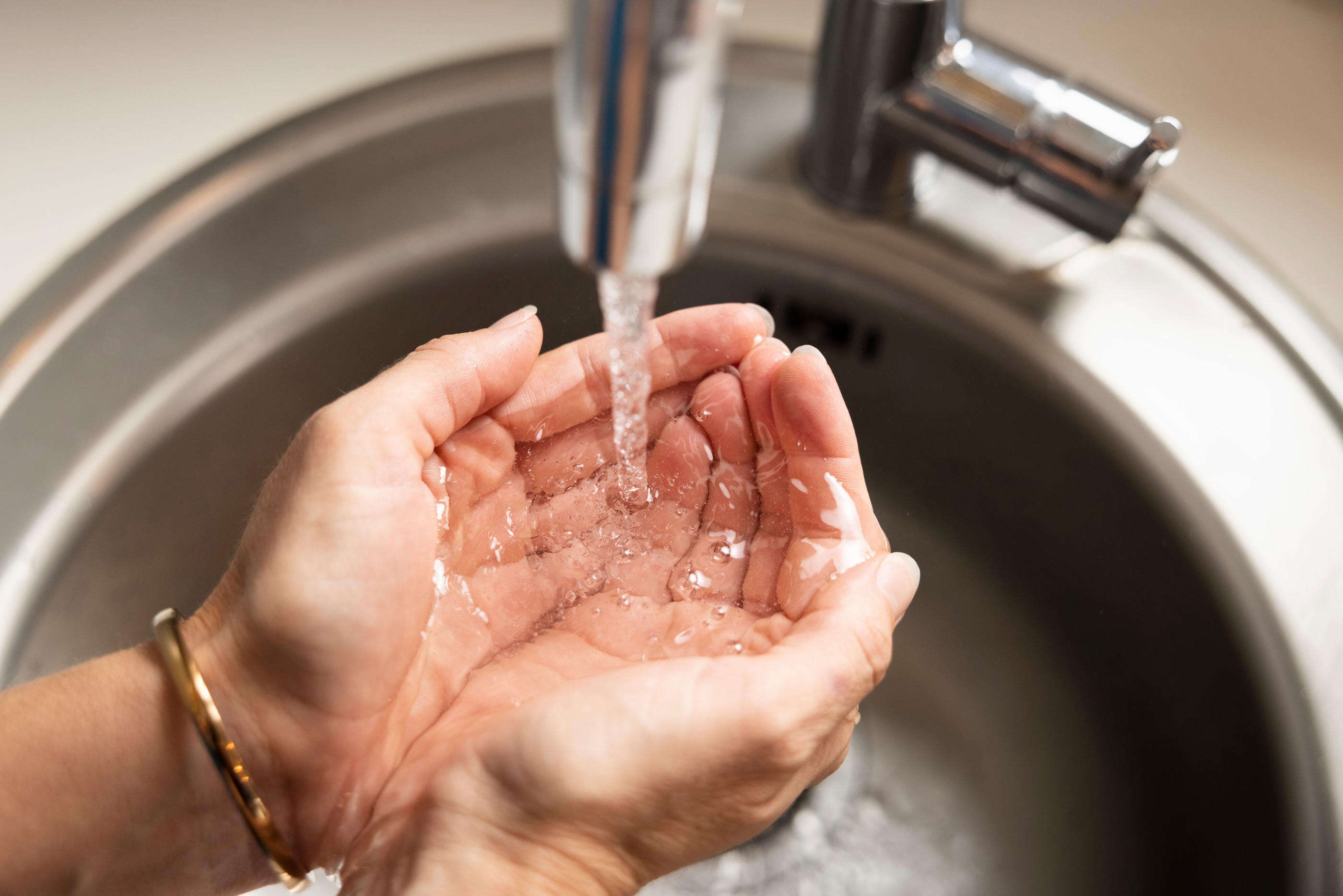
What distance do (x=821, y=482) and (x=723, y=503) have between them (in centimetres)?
8

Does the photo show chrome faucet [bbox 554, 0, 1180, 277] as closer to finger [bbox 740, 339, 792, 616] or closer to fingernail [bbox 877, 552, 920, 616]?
finger [bbox 740, 339, 792, 616]

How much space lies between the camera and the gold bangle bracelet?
0.55 meters

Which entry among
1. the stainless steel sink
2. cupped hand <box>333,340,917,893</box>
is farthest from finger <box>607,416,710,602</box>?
the stainless steel sink

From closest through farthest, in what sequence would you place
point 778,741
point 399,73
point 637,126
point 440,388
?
point 637,126 → point 778,741 → point 440,388 → point 399,73

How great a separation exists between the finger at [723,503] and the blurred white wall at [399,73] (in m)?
0.36

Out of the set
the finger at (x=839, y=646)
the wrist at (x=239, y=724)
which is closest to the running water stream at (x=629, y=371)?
the finger at (x=839, y=646)

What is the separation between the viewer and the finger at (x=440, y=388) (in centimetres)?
60

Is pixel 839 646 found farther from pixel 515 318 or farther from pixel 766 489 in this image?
pixel 515 318

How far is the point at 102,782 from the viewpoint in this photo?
0.58 meters

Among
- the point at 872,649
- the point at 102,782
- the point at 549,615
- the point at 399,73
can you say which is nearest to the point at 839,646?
the point at 872,649

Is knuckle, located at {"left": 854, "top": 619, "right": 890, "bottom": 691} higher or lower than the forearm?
higher

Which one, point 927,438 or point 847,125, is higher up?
point 847,125

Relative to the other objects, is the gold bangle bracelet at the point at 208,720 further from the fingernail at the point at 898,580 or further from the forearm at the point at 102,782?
the fingernail at the point at 898,580

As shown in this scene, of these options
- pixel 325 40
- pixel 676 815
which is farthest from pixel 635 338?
pixel 325 40
